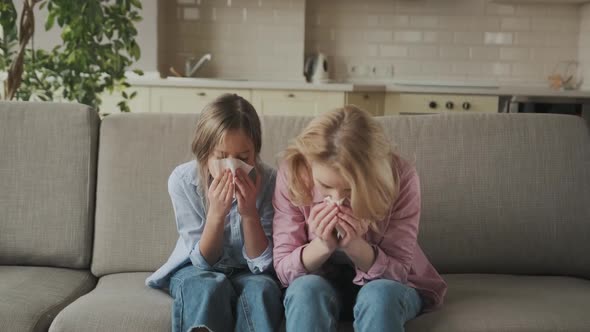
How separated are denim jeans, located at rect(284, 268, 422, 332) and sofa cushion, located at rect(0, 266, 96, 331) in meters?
0.67

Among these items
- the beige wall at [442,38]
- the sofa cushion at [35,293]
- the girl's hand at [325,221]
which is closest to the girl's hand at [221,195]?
the girl's hand at [325,221]

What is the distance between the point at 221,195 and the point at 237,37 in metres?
3.54

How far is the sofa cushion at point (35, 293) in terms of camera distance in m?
1.87

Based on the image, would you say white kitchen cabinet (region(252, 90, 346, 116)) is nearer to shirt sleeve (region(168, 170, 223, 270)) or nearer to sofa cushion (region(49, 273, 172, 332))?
shirt sleeve (region(168, 170, 223, 270))

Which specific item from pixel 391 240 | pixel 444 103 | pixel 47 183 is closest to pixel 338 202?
pixel 391 240

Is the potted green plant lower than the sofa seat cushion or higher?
higher

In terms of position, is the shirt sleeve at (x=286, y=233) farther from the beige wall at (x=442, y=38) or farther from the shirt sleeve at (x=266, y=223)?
the beige wall at (x=442, y=38)

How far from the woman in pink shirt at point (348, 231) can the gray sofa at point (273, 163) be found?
39 centimetres

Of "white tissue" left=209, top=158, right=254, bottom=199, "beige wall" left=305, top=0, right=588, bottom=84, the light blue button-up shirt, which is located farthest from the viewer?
"beige wall" left=305, top=0, right=588, bottom=84

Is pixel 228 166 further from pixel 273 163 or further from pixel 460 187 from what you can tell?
pixel 460 187

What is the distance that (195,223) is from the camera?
2053 millimetres

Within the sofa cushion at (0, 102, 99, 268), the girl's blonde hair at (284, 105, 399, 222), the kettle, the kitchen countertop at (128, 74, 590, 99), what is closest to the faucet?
the kitchen countertop at (128, 74, 590, 99)

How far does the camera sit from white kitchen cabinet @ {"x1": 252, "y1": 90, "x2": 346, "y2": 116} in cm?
469

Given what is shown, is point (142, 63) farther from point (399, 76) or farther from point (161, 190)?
point (161, 190)
